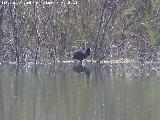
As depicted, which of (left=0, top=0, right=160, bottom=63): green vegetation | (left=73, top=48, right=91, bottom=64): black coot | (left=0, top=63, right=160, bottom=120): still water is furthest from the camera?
(left=0, top=0, right=160, bottom=63): green vegetation

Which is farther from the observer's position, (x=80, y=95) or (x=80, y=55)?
(x=80, y=55)

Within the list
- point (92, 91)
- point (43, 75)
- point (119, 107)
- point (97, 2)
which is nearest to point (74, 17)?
point (97, 2)

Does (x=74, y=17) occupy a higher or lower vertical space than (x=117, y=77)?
higher

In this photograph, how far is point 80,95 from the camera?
14.0 m

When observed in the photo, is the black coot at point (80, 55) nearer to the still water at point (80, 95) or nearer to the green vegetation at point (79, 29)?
the green vegetation at point (79, 29)

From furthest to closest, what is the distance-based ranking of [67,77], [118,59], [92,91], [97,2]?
[97,2] < [118,59] < [67,77] < [92,91]

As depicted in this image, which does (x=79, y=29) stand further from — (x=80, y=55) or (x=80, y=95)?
(x=80, y=95)

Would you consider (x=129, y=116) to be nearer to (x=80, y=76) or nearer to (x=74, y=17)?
(x=80, y=76)

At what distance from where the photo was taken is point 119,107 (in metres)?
12.1

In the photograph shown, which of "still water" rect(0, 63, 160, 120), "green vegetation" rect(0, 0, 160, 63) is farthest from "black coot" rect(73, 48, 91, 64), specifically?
"still water" rect(0, 63, 160, 120)

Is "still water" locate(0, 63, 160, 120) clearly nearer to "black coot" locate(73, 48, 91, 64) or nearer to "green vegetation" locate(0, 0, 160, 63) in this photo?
"black coot" locate(73, 48, 91, 64)

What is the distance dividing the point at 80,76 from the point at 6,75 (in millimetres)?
1818

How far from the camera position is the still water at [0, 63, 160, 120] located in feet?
37.4

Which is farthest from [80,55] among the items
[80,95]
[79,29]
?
[80,95]
